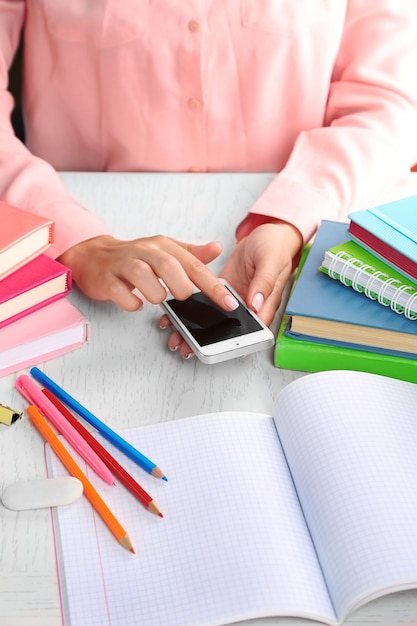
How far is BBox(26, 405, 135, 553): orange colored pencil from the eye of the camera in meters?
0.59

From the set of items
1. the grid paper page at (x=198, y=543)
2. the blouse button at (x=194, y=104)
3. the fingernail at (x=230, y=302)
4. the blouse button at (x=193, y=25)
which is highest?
the blouse button at (x=193, y=25)

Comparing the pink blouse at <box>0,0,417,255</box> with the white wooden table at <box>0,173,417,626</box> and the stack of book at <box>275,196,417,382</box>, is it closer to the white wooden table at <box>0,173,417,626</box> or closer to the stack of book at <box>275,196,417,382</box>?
the white wooden table at <box>0,173,417,626</box>

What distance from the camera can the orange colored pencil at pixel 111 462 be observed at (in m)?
0.61

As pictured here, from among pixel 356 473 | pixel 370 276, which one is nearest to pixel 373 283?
pixel 370 276

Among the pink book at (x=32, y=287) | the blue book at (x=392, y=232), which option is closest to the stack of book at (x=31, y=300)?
the pink book at (x=32, y=287)

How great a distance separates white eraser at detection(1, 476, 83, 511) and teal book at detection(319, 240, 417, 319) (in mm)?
355

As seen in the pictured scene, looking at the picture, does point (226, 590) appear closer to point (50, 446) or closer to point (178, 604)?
point (178, 604)

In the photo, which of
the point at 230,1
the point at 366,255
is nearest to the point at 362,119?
the point at 230,1

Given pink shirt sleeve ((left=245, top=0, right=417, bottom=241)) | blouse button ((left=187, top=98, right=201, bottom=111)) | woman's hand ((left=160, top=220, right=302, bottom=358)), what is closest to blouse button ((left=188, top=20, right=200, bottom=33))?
blouse button ((left=187, top=98, right=201, bottom=111))

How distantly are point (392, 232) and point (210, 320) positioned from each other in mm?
213

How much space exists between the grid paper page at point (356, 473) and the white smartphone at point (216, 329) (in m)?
0.08

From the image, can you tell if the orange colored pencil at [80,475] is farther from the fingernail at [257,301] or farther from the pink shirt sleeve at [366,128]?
the pink shirt sleeve at [366,128]

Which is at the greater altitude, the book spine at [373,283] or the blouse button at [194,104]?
the book spine at [373,283]

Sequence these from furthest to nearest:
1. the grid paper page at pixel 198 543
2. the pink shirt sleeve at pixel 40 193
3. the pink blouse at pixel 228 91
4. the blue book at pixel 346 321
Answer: the pink blouse at pixel 228 91 < the pink shirt sleeve at pixel 40 193 < the blue book at pixel 346 321 < the grid paper page at pixel 198 543
